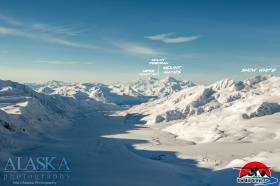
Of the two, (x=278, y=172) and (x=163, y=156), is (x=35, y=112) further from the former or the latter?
(x=278, y=172)

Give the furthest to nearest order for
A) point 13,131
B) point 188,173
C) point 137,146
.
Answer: point 137,146 → point 13,131 → point 188,173

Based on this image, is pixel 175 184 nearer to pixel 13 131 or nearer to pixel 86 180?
pixel 86 180

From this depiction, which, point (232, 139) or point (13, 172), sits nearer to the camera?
point (13, 172)

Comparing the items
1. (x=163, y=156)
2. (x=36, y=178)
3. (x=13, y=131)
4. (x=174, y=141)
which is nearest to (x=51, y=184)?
(x=36, y=178)

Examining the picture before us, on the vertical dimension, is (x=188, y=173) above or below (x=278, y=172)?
below

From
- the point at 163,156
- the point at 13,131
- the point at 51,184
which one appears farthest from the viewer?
the point at 13,131

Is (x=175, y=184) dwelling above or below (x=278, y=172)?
below

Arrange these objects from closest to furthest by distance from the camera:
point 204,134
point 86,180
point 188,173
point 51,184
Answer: point 51,184, point 86,180, point 188,173, point 204,134

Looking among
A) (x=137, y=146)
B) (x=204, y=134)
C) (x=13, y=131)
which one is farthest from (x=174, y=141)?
(x=13, y=131)

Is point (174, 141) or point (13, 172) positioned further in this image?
point (174, 141)
